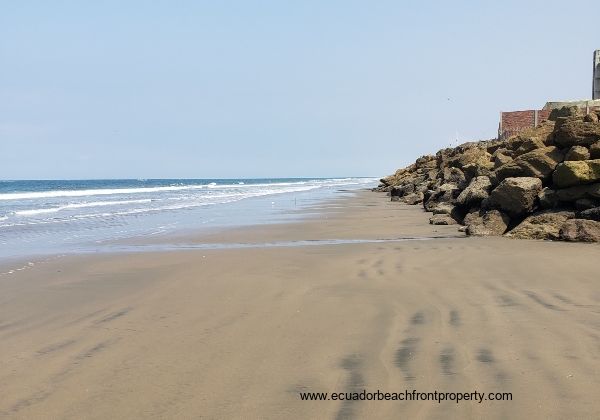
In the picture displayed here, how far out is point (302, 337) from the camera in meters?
4.39

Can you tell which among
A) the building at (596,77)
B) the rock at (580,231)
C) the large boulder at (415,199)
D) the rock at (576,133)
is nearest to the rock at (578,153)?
the rock at (576,133)

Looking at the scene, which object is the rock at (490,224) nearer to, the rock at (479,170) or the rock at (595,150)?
the rock at (595,150)

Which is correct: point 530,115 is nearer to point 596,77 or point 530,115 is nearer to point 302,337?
point 596,77

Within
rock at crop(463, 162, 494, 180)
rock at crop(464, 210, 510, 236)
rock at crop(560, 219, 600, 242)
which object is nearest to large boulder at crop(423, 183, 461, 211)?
rock at crop(463, 162, 494, 180)

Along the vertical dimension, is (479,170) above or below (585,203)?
above

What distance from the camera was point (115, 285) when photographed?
275 inches

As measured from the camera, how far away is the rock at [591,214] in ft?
31.9

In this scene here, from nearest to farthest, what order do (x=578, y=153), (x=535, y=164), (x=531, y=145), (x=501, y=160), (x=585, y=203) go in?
1. (x=585, y=203)
2. (x=578, y=153)
3. (x=535, y=164)
4. (x=531, y=145)
5. (x=501, y=160)

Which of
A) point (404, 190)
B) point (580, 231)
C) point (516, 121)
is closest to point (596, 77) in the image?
point (516, 121)

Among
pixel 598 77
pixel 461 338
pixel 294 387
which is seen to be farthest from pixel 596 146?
pixel 598 77

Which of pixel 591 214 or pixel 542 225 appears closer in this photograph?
pixel 591 214

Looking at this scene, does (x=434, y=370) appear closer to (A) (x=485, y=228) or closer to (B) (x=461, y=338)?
(B) (x=461, y=338)

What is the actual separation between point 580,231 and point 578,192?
4.07 ft

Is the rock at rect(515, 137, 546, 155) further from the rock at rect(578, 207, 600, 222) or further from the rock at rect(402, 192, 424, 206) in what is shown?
the rock at rect(402, 192, 424, 206)
